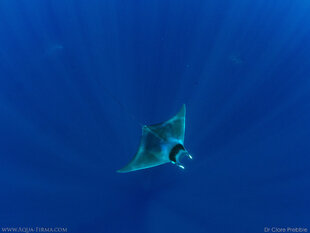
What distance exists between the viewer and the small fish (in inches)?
228

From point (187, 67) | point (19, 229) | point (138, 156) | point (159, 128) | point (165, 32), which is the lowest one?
point (19, 229)

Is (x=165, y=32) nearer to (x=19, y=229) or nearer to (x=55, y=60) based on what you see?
(x=55, y=60)

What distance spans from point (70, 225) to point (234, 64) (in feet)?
32.8

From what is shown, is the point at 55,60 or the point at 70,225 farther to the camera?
the point at 55,60

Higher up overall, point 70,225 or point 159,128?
point 159,128

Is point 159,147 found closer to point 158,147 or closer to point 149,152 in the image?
point 158,147

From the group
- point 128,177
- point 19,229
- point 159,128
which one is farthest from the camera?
point 128,177

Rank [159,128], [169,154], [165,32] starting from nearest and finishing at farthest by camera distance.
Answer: [169,154] < [159,128] < [165,32]

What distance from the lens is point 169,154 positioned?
19.2 ft

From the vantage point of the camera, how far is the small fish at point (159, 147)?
5793mm

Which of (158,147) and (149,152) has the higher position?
(158,147)

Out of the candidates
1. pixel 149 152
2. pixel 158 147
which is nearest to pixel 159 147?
pixel 158 147

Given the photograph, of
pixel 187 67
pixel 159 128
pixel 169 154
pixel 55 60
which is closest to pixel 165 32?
pixel 187 67

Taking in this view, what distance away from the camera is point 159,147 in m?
6.00
